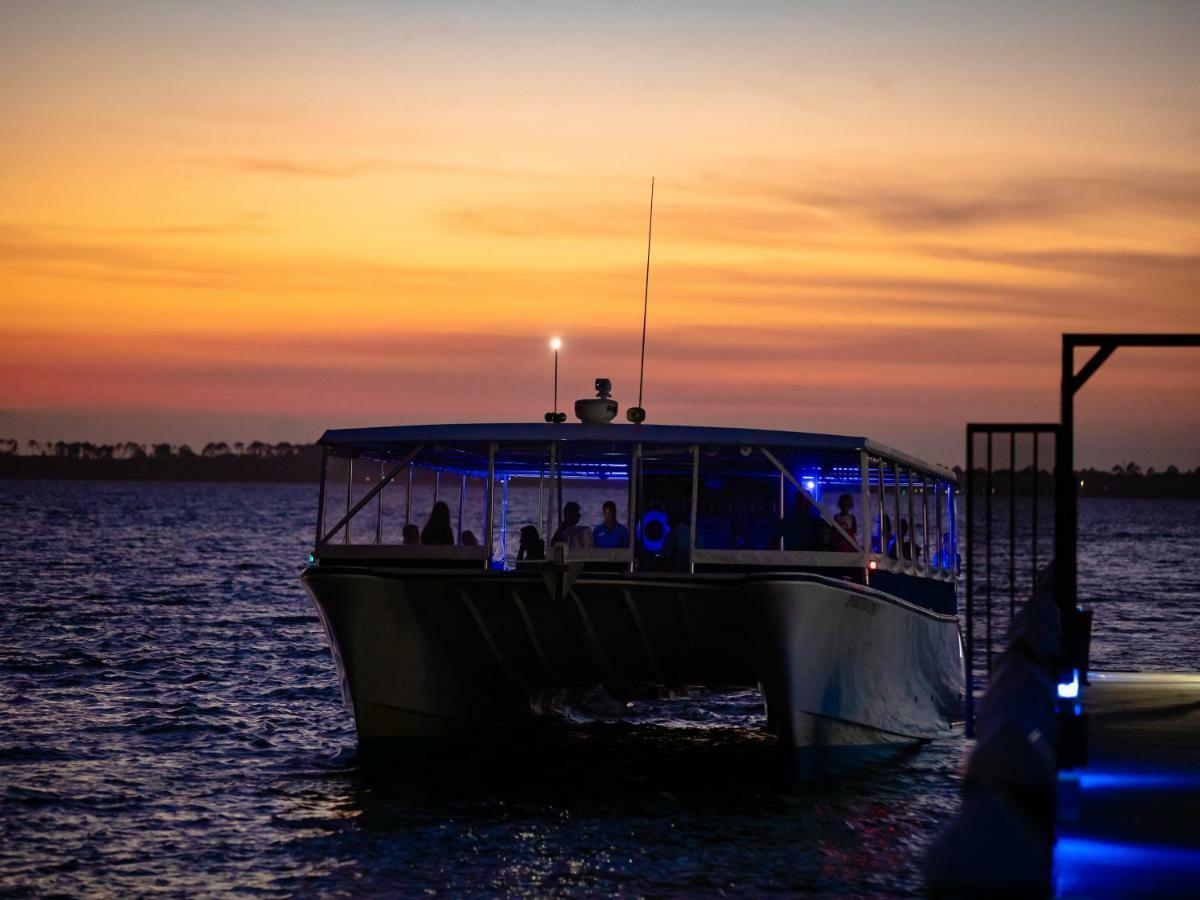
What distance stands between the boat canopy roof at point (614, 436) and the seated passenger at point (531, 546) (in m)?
1.21

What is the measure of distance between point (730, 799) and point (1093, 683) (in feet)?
12.1

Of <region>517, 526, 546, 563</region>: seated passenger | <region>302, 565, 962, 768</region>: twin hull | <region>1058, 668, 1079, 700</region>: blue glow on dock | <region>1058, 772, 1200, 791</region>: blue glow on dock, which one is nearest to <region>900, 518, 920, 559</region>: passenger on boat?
<region>302, 565, 962, 768</region>: twin hull

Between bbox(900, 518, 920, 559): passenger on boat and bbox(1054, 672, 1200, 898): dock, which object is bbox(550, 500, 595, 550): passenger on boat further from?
bbox(1054, 672, 1200, 898): dock

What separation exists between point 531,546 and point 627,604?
5.99 ft

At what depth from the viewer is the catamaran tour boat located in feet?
49.8

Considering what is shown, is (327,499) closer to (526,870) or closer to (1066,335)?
(526,870)

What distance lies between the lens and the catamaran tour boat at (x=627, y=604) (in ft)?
49.8

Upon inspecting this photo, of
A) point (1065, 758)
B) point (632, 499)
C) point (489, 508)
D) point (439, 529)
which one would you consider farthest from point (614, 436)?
point (1065, 758)

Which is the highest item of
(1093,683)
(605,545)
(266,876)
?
(605,545)

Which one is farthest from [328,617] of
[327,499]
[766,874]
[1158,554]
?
[1158,554]

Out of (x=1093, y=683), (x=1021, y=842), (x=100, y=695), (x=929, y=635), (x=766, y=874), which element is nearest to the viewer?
(x=1021, y=842)

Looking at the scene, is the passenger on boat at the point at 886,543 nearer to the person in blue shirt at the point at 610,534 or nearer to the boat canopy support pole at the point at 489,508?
the person in blue shirt at the point at 610,534

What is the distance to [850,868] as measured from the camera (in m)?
13.4

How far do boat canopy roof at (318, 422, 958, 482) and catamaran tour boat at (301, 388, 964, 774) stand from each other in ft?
0.07
